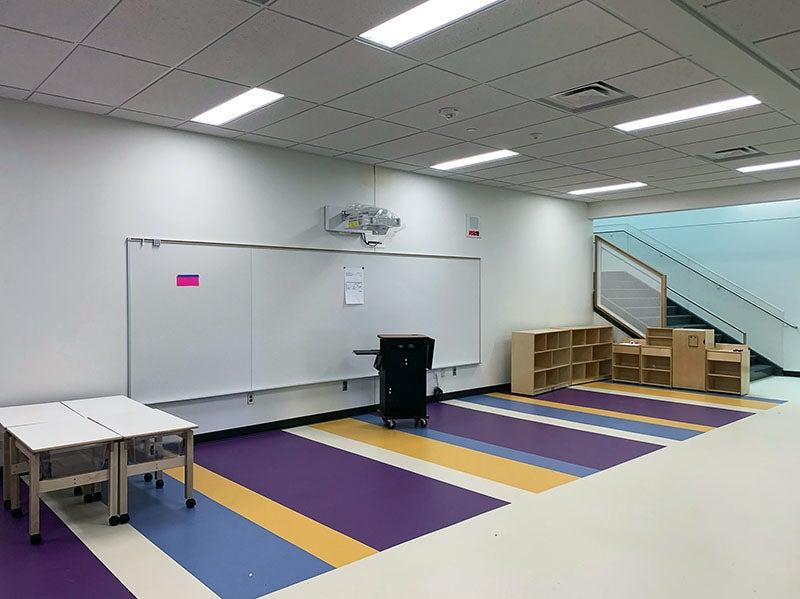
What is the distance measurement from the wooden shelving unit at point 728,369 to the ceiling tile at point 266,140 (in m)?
6.28

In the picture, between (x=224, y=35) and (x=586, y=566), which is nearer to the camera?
(x=586, y=566)

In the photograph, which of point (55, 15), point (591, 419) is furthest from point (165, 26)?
point (591, 419)

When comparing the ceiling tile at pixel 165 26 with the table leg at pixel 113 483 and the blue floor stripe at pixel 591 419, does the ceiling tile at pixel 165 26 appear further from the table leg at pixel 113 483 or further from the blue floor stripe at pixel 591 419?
the blue floor stripe at pixel 591 419

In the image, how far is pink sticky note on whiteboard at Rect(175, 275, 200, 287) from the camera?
205 inches

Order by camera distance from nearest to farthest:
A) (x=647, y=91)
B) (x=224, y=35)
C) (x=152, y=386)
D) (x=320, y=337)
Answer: (x=224, y=35)
(x=647, y=91)
(x=152, y=386)
(x=320, y=337)

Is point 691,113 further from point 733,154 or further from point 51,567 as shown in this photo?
point 51,567

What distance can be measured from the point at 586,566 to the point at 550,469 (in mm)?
1683

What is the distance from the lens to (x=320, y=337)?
620 centimetres

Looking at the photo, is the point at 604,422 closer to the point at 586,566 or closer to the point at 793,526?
the point at 793,526

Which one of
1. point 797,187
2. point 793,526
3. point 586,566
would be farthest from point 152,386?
point 797,187

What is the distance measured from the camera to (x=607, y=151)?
6.06 meters

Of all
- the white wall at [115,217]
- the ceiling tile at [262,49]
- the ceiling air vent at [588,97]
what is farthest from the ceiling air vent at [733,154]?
the ceiling tile at [262,49]

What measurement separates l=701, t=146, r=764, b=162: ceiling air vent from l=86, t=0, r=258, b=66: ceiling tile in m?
5.18

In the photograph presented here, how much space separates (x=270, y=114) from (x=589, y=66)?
8.02 ft
